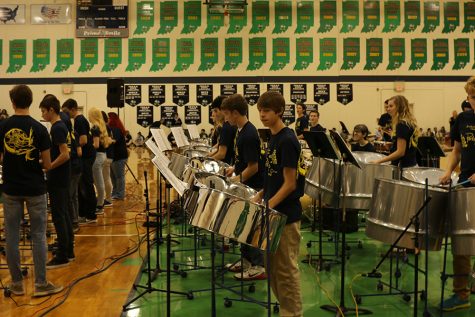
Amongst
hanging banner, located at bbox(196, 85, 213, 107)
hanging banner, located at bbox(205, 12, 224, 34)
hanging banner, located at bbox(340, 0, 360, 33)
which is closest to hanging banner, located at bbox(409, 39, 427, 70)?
hanging banner, located at bbox(340, 0, 360, 33)

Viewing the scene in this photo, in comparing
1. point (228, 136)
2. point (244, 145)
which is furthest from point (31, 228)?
point (228, 136)

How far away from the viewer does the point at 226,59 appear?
42.0 feet

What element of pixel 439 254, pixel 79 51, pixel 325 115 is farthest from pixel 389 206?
pixel 79 51

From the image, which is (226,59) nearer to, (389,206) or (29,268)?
(29,268)

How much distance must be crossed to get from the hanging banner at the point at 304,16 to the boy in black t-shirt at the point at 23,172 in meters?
10.3

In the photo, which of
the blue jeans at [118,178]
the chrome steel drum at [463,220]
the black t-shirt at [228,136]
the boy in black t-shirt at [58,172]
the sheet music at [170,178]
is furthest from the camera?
the blue jeans at [118,178]

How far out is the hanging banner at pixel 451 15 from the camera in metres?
12.9

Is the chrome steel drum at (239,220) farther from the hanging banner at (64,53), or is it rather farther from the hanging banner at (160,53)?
the hanging banner at (64,53)

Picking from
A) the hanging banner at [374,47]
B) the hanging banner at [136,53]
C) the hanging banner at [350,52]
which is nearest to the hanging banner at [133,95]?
the hanging banner at [136,53]

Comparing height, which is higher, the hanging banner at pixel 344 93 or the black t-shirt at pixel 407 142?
the hanging banner at pixel 344 93

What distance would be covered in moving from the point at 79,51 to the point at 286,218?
1153 centimetres

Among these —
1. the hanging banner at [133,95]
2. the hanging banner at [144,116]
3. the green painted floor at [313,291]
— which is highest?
the hanging banner at [133,95]

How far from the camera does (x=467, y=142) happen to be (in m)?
2.91

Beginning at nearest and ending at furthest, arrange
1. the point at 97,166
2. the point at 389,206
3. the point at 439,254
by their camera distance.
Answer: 1. the point at 389,206
2. the point at 439,254
3. the point at 97,166
